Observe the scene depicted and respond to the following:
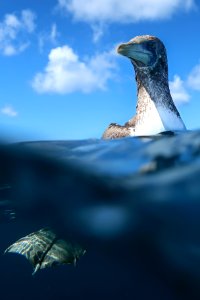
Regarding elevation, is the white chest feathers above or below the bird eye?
below

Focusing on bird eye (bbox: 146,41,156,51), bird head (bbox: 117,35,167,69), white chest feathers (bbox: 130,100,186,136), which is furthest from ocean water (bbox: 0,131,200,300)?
bird eye (bbox: 146,41,156,51)

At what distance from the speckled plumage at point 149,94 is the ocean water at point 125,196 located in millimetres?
2165

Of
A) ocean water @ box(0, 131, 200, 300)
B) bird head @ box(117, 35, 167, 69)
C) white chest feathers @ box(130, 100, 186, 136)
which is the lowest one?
ocean water @ box(0, 131, 200, 300)

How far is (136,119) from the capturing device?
8.12 metres

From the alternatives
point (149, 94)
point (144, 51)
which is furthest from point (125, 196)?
point (144, 51)

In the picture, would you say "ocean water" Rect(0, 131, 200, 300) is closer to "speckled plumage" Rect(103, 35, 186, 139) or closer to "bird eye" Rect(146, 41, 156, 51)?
"speckled plumage" Rect(103, 35, 186, 139)

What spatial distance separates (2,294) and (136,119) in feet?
23.0

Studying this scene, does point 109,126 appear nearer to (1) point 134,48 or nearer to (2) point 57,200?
(1) point 134,48

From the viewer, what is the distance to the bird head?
841 cm

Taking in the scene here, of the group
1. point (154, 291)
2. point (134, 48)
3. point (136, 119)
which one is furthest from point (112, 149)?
point (134, 48)

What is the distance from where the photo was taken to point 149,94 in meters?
8.91

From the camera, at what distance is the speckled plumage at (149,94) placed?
770cm

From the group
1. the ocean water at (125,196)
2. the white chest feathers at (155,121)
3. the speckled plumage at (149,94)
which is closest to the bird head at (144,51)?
the speckled plumage at (149,94)

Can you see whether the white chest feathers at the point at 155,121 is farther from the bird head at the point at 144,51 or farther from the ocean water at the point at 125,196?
the ocean water at the point at 125,196
